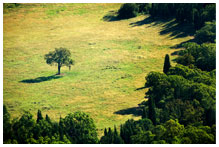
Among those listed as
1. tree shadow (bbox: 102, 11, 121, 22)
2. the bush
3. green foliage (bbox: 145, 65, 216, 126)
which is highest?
the bush

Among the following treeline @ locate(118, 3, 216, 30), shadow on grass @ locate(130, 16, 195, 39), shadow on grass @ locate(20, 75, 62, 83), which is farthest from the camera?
shadow on grass @ locate(130, 16, 195, 39)

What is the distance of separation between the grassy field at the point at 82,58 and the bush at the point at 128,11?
13.3ft

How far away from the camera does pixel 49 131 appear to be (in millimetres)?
80188

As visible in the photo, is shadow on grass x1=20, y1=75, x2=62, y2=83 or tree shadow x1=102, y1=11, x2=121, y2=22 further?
tree shadow x1=102, y1=11, x2=121, y2=22

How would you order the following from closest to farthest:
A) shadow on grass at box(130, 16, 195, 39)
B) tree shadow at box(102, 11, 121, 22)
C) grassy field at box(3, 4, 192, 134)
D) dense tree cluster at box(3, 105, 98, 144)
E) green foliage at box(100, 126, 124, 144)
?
1. green foliage at box(100, 126, 124, 144)
2. dense tree cluster at box(3, 105, 98, 144)
3. grassy field at box(3, 4, 192, 134)
4. shadow on grass at box(130, 16, 195, 39)
5. tree shadow at box(102, 11, 121, 22)

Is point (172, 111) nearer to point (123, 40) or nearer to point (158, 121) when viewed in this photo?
point (158, 121)

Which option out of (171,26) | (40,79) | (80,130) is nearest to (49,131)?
(80,130)

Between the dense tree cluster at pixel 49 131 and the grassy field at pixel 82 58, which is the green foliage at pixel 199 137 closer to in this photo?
the dense tree cluster at pixel 49 131

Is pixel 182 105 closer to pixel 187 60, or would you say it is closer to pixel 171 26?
pixel 187 60

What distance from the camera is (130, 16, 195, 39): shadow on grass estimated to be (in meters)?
143

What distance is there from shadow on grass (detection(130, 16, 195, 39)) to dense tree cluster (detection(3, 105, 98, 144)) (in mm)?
67696

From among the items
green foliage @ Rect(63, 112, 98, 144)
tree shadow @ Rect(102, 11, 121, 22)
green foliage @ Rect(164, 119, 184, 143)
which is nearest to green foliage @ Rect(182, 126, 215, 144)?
green foliage @ Rect(164, 119, 184, 143)

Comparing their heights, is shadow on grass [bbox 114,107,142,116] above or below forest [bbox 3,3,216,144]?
below

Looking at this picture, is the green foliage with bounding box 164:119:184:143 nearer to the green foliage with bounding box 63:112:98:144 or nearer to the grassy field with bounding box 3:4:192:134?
the green foliage with bounding box 63:112:98:144
